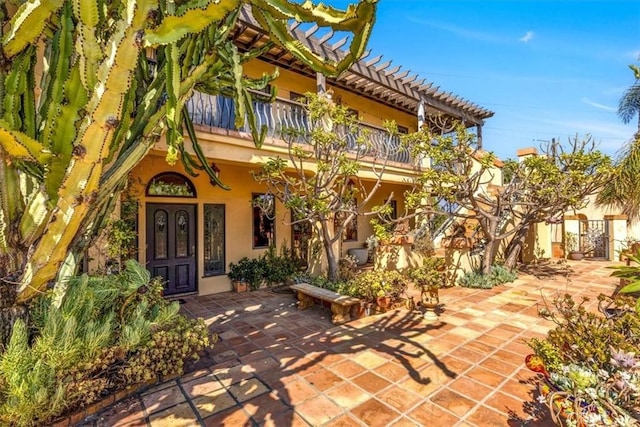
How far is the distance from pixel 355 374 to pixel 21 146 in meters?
4.05

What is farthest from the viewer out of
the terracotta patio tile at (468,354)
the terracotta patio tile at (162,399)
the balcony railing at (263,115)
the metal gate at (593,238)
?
the metal gate at (593,238)

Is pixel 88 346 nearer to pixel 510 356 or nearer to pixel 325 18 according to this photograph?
pixel 325 18

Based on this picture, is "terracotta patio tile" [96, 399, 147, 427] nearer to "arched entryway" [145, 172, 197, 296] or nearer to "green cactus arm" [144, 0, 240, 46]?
"green cactus arm" [144, 0, 240, 46]

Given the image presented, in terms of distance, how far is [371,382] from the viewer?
12.3ft

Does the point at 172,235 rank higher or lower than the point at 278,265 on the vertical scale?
higher

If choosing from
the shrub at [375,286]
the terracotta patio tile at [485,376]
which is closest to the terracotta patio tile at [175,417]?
the terracotta patio tile at [485,376]

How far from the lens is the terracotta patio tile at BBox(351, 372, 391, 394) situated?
3626mm

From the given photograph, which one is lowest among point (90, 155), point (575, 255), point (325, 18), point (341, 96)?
point (575, 255)

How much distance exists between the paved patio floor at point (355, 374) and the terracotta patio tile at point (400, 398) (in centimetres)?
1

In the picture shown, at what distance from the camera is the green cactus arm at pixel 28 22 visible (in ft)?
8.33

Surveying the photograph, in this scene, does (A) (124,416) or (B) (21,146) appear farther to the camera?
(A) (124,416)

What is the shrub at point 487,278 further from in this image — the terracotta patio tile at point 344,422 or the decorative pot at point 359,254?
the terracotta patio tile at point 344,422

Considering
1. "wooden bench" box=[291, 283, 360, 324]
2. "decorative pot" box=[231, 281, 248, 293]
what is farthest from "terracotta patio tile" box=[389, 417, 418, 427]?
"decorative pot" box=[231, 281, 248, 293]

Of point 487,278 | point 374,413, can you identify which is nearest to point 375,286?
point 374,413
